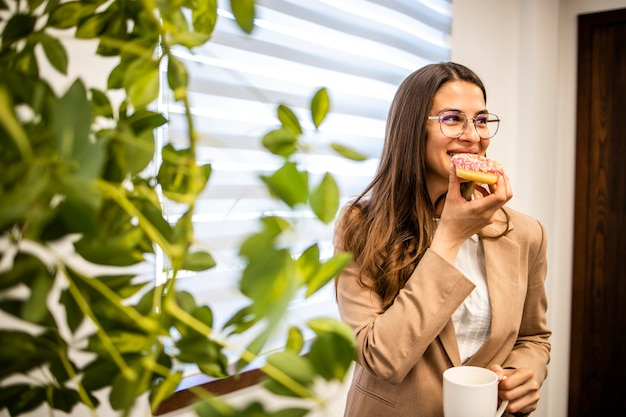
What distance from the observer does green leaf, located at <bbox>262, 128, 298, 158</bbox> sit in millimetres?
449

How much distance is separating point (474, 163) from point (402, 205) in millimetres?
221

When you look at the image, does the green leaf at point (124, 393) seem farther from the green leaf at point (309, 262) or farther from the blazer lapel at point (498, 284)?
the blazer lapel at point (498, 284)

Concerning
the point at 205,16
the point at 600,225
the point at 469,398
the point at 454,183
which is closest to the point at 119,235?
the point at 205,16

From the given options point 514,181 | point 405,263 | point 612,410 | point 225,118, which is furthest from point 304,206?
point 612,410

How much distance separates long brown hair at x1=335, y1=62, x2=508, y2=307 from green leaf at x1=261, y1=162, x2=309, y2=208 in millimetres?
984

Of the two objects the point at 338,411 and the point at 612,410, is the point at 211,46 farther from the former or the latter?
the point at 612,410

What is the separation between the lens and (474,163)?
132 cm

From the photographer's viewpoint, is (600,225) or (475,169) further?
(600,225)

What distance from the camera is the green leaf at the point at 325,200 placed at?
15.6 inches

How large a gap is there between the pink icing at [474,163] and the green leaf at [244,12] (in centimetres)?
97

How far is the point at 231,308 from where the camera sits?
1680mm

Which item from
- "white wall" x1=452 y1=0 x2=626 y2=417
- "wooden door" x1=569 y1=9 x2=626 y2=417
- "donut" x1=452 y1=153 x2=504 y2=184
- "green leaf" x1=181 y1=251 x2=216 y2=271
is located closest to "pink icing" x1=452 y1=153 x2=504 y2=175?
"donut" x1=452 y1=153 x2=504 y2=184

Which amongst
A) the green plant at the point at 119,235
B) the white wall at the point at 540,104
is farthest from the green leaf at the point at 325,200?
the white wall at the point at 540,104

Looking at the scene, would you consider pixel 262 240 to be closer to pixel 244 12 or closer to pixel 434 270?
pixel 244 12
